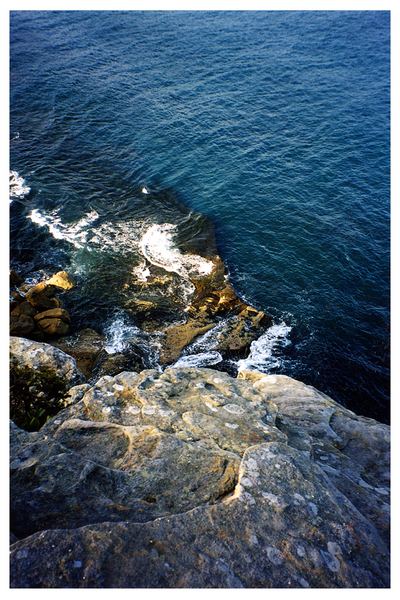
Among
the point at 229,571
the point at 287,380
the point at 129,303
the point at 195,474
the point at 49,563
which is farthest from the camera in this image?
the point at 129,303

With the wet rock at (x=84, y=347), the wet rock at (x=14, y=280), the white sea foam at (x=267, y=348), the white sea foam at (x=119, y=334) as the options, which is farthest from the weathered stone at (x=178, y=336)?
the wet rock at (x=14, y=280)

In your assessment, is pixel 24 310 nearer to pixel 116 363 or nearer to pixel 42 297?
pixel 42 297

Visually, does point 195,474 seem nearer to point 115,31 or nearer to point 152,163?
point 152,163

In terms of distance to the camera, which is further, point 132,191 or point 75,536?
point 132,191

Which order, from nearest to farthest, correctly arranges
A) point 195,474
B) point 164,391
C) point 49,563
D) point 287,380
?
point 49,563
point 195,474
point 164,391
point 287,380

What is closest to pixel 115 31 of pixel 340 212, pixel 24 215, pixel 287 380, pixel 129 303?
pixel 24 215

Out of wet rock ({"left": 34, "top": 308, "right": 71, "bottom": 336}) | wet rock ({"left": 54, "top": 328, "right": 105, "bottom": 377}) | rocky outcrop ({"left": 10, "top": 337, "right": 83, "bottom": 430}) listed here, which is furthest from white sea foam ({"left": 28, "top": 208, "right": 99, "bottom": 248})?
rocky outcrop ({"left": 10, "top": 337, "right": 83, "bottom": 430})

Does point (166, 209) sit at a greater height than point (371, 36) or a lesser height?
lesser

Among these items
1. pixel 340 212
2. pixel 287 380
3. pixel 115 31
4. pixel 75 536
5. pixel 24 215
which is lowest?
pixel 340 212
